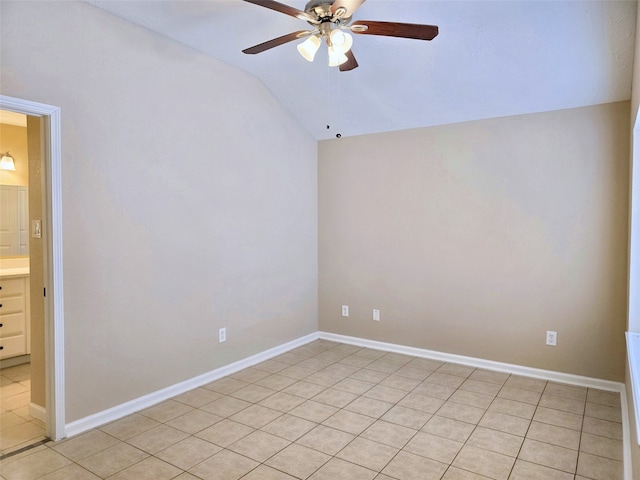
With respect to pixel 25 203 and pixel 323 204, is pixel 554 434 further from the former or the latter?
pixel 25 203

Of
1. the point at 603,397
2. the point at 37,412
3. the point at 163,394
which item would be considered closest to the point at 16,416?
the point at 37,412

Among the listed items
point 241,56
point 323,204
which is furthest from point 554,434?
point 241,56

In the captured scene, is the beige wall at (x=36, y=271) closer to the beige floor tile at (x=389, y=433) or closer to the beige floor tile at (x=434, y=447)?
the beige floor tile at (x=389, y=433)

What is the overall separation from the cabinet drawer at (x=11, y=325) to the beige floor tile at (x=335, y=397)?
9.09 feet

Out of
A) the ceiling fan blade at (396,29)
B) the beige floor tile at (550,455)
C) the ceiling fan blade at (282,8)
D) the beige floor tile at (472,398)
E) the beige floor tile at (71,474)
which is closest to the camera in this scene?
the ceiling fan blade at (282,8)

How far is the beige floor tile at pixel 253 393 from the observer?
3111mm

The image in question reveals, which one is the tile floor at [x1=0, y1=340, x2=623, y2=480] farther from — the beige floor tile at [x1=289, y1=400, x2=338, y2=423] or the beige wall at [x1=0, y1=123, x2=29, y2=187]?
the beige wall at [x1=0, y1=123, x2=29, y2=187]

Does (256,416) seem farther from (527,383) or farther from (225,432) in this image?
(527,383)

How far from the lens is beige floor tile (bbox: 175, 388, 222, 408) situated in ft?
9.90

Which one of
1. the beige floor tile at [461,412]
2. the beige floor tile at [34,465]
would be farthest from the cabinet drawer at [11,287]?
the beige floor tile at [461,412]

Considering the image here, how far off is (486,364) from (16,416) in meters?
3.67

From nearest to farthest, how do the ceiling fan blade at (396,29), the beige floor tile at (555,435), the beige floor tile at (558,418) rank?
the ceiling fan blade at (396,29), the beige floor tile at (555,435), the beige floor tile at (558,418)

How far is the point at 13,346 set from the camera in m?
3.68

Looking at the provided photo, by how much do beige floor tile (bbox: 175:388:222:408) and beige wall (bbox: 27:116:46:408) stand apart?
2.92 ft
